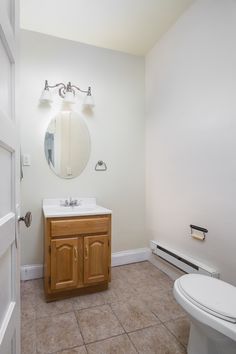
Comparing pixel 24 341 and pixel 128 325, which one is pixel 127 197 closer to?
pixel 128 325

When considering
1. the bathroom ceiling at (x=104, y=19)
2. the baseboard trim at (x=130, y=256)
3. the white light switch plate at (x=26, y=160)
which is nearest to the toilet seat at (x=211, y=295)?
the baseboard trim at (x=130, y=256)

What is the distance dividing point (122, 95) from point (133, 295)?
2.13m

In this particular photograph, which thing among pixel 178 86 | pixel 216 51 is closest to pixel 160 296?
pixel 178 86

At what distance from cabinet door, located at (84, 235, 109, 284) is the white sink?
23 cm

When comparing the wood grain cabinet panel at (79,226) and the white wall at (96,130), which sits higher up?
the white wall at (96,130)

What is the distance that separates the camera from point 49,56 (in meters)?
2.19

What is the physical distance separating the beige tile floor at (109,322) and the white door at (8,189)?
773 mm

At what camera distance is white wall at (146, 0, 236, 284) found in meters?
1.53

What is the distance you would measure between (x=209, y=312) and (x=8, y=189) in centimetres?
107

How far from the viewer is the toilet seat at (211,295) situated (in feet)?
3.31

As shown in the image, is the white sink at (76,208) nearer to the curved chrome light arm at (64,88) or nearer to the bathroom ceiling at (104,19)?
the curved chrome light arm at (64,88)

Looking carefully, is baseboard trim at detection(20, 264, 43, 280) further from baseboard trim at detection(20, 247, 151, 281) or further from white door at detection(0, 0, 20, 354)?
white door at detection(0, 0, 20, 354)

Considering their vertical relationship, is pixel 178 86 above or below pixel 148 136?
above

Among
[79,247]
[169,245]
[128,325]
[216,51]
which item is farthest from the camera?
[169,245]
